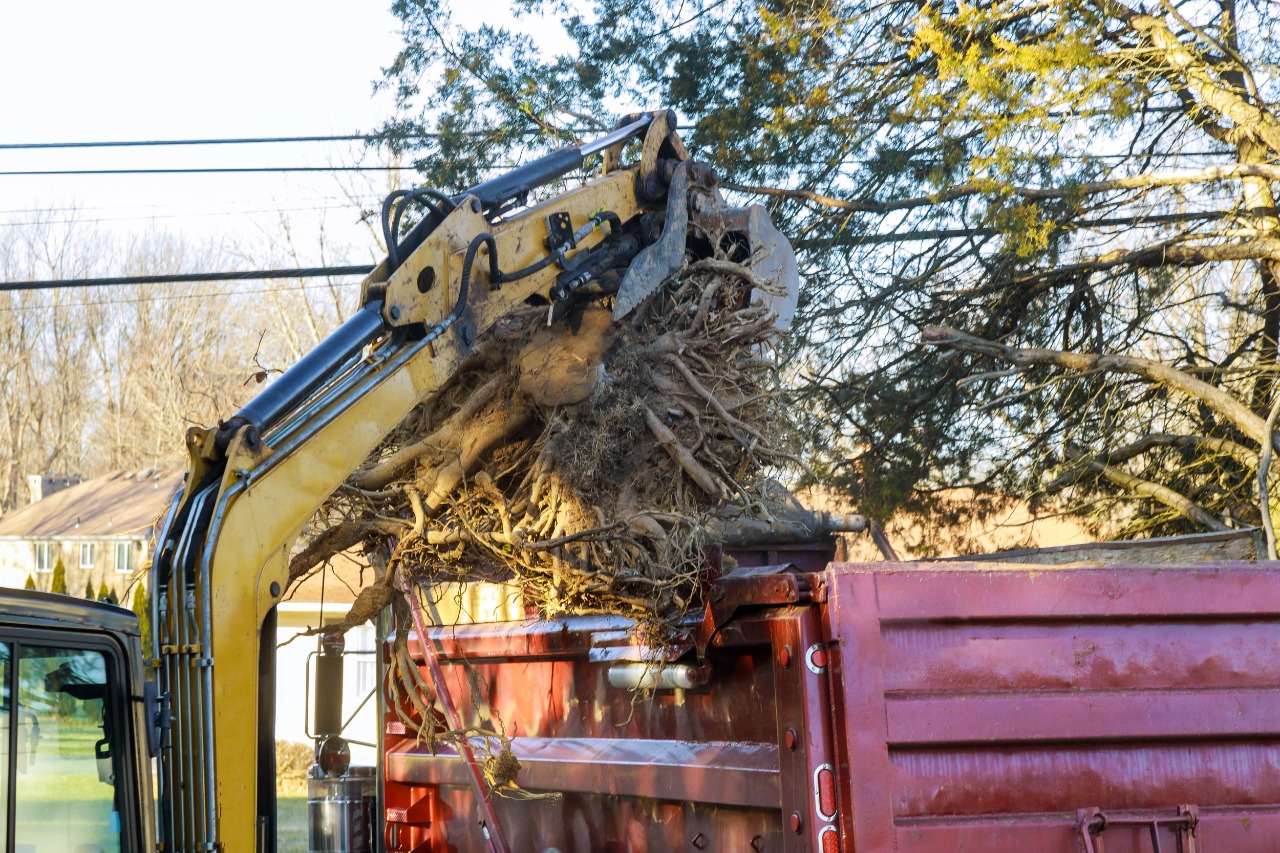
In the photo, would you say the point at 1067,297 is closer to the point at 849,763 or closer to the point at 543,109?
the point at 543,109

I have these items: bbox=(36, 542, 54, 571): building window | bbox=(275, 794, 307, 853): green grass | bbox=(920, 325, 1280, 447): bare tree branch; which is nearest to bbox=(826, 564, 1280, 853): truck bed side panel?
bbox=(920, 325, 1280, 447): bare tree branch

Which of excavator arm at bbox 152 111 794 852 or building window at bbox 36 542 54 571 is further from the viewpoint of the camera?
building window at bbox 36 542 54 571

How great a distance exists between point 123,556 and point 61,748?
3628cm

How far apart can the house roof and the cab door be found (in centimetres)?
3334

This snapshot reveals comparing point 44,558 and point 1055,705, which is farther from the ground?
point 44,558

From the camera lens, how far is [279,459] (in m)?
3.42

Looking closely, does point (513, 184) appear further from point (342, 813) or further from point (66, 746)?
point (342, 813)

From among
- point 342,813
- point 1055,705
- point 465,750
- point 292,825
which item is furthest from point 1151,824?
point 292,825

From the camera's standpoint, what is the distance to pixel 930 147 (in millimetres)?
9812

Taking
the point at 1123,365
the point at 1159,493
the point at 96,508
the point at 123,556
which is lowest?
the point at 1159,493

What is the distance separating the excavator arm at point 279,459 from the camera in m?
3.16

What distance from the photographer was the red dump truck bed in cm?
351

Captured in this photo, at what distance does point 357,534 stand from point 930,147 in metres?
6.40

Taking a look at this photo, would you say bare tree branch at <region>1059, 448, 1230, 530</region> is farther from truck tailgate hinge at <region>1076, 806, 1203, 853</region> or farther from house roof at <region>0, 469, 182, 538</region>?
house roof at <region>0, 469, 182, 538</region>
